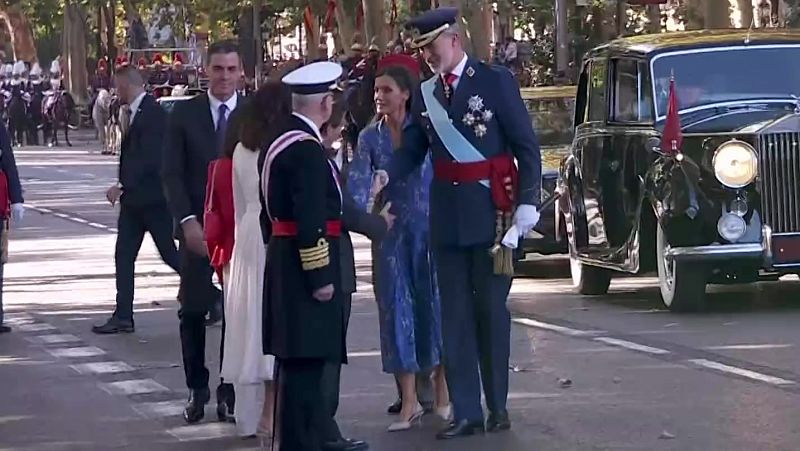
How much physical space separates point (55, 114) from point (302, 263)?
1930 inches

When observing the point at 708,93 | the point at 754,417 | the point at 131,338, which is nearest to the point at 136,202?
the point at 131,338

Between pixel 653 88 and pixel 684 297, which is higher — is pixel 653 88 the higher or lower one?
the higher one

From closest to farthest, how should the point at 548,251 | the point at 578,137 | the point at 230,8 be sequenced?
the point at 578,137, the point at 548,251, the point at 230,8

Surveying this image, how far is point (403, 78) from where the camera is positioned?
956cm

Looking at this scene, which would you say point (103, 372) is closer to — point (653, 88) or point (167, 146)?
point (167, 146)

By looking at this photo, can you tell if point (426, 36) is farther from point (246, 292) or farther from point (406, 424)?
point (406, 424)

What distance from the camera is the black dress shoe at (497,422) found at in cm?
935

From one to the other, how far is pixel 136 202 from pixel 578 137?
393 cm

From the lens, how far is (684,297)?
13.8 metres

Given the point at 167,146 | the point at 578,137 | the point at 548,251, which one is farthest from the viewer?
the point at 548,251

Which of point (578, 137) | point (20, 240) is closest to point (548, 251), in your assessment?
Answer: point (578, 137)

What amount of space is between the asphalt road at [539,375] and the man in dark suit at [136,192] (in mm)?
360

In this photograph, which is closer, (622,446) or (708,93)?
(622,446)

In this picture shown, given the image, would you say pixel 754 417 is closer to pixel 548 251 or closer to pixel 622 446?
pixel 622 446
